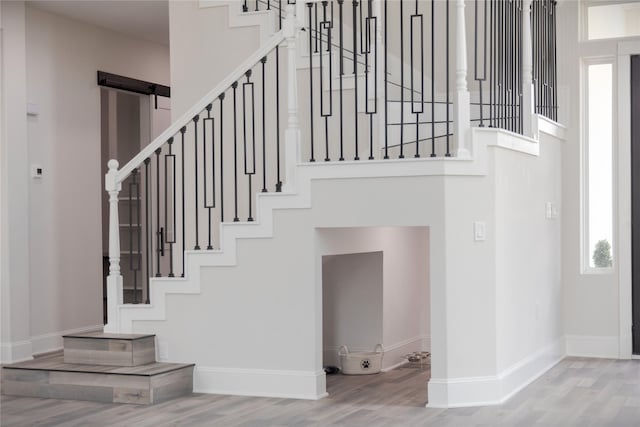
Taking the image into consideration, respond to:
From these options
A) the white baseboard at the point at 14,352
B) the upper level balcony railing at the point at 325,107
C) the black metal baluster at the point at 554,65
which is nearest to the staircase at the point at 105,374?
the upper level balcony railing at the point at 325,107

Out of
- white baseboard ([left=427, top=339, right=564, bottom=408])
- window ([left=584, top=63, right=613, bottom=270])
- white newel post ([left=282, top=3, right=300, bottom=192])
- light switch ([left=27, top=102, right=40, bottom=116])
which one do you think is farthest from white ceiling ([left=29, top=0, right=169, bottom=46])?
white baseboard ([left=427, top=339, right=564, bottom=408])

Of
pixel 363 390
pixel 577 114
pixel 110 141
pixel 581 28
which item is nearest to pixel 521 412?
pixel 363 390

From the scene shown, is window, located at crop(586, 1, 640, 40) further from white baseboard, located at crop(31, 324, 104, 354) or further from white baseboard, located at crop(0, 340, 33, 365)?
white baseboard, located at crop(0, 340, 33, 365)

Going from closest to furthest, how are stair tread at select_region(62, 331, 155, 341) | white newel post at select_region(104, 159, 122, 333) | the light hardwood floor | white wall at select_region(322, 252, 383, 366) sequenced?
the light hardwood floor → stair tread at select_region(62, 331, 155, 341) → white newel post at select_region(104, 159, 122, 333) → white wall at select_region(322, 252, 383, 366)

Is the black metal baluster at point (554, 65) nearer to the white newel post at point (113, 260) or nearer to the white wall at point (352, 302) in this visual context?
the white wall at point (352, 302)

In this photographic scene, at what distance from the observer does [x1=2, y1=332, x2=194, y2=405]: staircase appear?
5906 mm

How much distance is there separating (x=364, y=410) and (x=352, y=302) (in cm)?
167

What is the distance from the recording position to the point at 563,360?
755 centimetres

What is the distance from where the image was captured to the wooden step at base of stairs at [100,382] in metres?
5.89

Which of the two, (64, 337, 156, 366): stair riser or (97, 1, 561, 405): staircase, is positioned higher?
(97, 1, 561, 405): staircase

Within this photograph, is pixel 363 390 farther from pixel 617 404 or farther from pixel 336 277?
pixel 617 404

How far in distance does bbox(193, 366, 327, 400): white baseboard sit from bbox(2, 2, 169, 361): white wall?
2348 millimetres

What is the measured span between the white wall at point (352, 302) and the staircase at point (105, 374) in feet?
4.79

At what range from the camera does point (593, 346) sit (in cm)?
774
